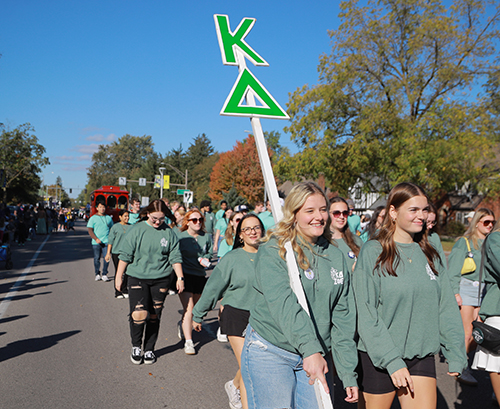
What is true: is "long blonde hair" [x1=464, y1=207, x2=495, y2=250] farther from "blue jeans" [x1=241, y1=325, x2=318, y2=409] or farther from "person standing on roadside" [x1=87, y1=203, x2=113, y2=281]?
"person standing on roadside" [x1=87, y1=203, x2=113, y2=281]

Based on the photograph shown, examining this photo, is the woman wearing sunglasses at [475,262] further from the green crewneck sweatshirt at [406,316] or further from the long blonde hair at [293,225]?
the long blonde hair at [293,225]

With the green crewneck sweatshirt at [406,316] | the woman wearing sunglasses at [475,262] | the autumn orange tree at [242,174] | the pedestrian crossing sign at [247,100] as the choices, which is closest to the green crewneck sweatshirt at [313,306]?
the green crewneck sweatshirt at [406,316]

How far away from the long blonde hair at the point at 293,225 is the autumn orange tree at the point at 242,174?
54000mm

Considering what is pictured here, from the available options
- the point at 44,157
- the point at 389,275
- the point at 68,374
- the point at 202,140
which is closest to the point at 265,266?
the point at 389,275

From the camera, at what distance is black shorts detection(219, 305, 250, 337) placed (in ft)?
13.5

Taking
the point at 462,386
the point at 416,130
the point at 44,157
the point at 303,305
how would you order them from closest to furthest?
1. the point at 303,305
2. the point at 462,386
3. the point at 416,130
4. the point at 44,157

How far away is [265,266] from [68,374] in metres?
3.65

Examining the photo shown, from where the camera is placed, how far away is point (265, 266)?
252 centimetres

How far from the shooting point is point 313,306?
8.33 feet

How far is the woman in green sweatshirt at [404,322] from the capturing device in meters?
2.73

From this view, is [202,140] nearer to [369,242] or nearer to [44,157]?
[44,157]

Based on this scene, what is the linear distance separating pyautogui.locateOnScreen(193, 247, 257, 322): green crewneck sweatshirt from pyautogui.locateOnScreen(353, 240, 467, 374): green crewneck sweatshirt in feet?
5.25

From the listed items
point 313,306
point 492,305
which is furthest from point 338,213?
point 313,306

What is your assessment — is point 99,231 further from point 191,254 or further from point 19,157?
point 19,157
